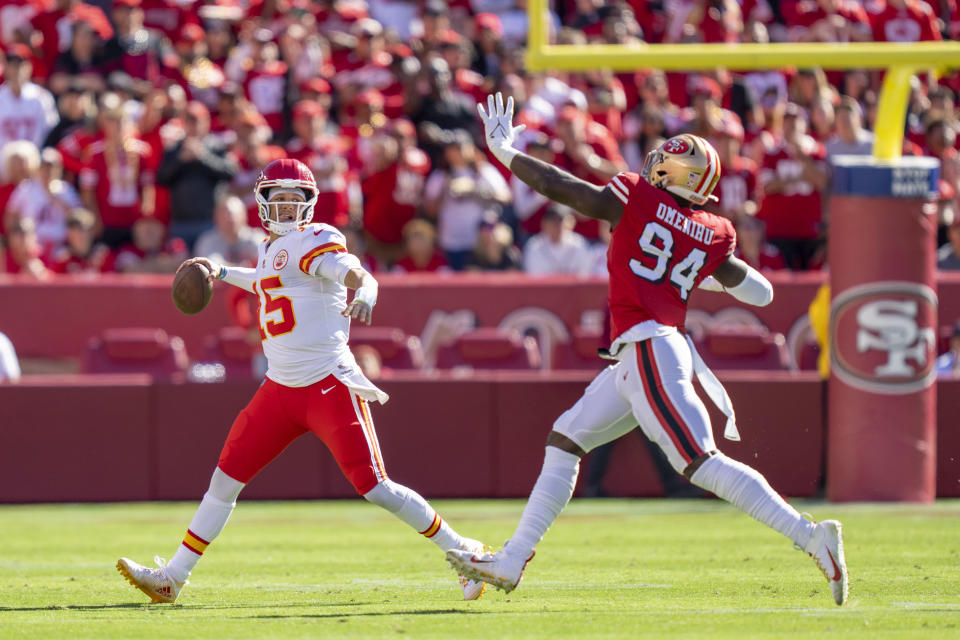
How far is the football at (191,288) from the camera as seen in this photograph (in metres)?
7.16

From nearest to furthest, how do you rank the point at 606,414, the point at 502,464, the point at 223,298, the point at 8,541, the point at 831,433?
the point at 606,414, the point at 8,541, the point at 831,433, the point at 502,464, the point at 223,298

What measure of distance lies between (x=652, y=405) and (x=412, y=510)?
1168 millimetres

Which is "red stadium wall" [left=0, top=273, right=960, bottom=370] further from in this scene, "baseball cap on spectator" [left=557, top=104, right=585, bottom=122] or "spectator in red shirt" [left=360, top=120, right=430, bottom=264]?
"baseball cap on spectator" [left=557, top=104, right=585, bottom=122]

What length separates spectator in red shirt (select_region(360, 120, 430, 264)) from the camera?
1461 centimetres

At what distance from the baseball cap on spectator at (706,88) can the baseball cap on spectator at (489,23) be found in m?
2.18

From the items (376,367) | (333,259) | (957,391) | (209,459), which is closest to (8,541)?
(209,459)

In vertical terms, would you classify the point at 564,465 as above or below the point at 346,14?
below

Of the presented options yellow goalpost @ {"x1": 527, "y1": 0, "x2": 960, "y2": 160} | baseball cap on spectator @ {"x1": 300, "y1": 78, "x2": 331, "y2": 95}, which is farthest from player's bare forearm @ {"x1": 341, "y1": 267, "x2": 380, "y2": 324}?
baseball cap on spectator @ {"x1": 300, "y1": 78, "x2": 331, "y2": 95}

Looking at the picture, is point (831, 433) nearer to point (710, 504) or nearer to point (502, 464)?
point (710, 504)

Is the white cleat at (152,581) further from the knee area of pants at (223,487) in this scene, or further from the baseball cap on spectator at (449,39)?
the baseball cap on spectator at (449,39)

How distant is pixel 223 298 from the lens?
13.6 metres

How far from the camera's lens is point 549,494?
6738 mm

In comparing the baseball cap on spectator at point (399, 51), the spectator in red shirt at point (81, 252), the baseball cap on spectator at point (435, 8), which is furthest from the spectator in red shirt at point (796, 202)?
the spectator in red shirt at point (81, 252)

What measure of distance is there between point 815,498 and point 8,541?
591cm
